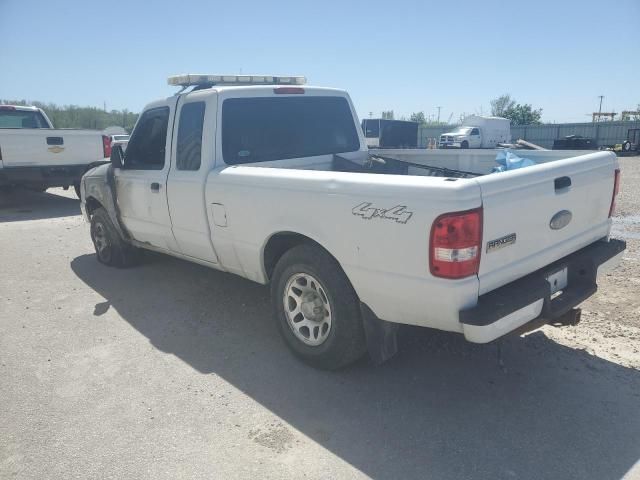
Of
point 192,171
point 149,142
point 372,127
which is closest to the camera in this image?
point 192,171

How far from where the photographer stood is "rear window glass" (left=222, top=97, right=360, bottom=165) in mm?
4246

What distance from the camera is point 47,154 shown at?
10.4m

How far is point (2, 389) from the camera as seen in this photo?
3496 millimetres

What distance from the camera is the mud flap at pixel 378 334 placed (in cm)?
311

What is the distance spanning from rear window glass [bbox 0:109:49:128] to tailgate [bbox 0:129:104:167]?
2.62 m

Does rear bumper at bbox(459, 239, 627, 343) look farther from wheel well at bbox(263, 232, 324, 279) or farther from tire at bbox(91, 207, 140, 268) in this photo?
tire at bbox(91, 207, 140, 268)

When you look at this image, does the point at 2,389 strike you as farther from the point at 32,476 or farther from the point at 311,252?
the point at 311,252

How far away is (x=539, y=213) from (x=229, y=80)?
329cm

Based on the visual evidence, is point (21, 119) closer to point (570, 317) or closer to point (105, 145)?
point (105, 145)

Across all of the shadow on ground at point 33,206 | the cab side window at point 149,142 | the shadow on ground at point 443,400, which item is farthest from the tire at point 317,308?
the shadow on ground at point 33,206

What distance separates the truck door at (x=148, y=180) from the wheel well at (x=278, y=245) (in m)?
1.35

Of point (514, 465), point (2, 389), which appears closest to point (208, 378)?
point (2, 389)

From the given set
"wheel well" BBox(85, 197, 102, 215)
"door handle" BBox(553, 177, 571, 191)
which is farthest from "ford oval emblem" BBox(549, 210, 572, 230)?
"wheel well" BBox(85, 197, 102, 215)

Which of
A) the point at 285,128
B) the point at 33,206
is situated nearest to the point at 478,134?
the point at 33,206
